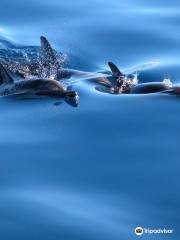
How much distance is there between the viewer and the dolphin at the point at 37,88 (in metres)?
9.22

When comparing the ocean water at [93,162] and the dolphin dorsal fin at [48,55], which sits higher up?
the dolphin dorsal fin at [48,55]

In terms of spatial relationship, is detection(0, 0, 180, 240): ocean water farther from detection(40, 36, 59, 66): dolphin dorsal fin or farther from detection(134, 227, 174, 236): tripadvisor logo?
detection(40, 36, 59, 66): dolphin dorsal fin

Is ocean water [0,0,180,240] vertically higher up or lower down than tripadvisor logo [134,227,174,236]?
higher up

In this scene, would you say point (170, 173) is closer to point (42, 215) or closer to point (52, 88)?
point (42, 215)

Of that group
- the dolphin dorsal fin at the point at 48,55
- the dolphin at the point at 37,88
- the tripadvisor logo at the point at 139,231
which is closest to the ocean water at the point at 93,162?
the tripadvisor logo at the point at 139,231

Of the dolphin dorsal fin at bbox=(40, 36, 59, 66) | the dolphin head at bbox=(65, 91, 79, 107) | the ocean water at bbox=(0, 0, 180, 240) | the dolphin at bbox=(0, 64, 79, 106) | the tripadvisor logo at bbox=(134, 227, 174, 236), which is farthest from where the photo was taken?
the dolphin dorsal fin at bbox=(40, 36, 59, 66)

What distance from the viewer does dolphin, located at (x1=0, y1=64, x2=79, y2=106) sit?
9.22 metres

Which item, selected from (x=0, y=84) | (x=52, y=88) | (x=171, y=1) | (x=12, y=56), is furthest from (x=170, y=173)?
(x=171, y=1)

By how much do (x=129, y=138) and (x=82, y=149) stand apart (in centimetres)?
A: 57

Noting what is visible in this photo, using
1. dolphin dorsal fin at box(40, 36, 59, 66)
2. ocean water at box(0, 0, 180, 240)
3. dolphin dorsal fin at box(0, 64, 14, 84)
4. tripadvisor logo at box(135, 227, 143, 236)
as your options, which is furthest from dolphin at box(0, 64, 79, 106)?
tripadvisor logo at box(135, 227, 143, 236)

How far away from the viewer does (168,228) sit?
5.81 m

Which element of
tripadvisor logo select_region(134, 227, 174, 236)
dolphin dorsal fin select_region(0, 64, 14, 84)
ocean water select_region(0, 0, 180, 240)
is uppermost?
dolphin dorsal fin select_region(0, 64, 14, 84)

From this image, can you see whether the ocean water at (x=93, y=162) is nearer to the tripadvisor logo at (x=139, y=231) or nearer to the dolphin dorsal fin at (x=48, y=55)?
the tripadvisor logo at (x=139, y=231)

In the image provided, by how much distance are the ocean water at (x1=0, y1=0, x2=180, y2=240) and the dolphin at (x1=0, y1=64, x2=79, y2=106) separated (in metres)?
0.17
